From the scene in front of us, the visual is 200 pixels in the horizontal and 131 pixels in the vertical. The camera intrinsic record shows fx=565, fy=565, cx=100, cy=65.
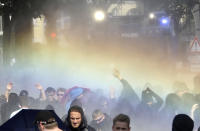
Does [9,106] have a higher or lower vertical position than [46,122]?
lower

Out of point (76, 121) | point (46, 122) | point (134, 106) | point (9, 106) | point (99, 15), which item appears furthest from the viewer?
point (99, 15)

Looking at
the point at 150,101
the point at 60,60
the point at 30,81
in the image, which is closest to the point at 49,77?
the point at 30,81

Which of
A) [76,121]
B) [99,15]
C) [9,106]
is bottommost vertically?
[9,106]

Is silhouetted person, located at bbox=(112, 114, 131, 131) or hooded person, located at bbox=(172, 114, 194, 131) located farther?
silhouetted person, located at bbox=(112, 114, 131, 131)

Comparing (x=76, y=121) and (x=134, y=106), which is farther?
(x=134, y=106)

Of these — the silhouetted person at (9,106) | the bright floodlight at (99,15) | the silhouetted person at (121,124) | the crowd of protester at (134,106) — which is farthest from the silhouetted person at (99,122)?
the bright floodlight at (99,15)

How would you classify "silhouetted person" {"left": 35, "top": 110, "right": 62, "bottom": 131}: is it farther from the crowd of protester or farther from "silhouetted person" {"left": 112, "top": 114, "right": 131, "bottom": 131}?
the crowd of protester

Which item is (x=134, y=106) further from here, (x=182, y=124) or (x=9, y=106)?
(x=182, y=124)

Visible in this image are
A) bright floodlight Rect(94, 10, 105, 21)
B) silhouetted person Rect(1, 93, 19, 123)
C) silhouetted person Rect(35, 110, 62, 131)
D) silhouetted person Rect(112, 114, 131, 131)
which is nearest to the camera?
silhouetted person Rect(35, 110, 62, 131)

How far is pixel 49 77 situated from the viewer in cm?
1609

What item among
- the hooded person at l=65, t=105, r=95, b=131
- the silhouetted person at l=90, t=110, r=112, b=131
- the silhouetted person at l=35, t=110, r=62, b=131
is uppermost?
the silhouetted person at l=35, t=110, r=62, b=131

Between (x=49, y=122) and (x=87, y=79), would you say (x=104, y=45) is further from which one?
(x=49, y=122)

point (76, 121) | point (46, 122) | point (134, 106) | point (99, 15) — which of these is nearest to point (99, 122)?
point (134, 106)

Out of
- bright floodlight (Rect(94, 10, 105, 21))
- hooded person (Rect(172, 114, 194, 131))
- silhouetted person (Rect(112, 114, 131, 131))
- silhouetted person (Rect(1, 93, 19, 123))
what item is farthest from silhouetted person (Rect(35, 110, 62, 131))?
bright floodlight (Rect(94, 10, 105, 21))
